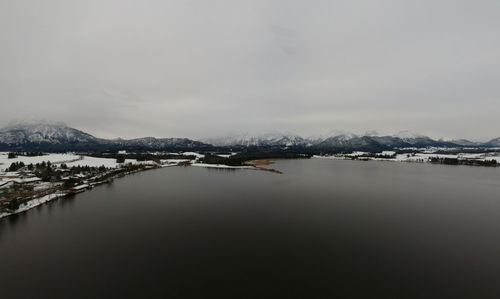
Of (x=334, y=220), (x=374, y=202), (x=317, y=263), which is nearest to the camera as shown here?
(x=317, y=263)

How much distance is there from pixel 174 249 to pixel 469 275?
18.3 m

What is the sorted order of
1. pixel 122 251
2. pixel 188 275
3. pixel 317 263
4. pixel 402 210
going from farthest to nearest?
1. pixel 402 210
2. pixel 122 251
3. pixel 317 263
4. pixel 188 275

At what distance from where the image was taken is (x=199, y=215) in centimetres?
2047

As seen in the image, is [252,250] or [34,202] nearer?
[252,250]

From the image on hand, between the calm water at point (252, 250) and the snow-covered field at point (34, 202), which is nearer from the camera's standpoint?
the calm water at point (252, 250)

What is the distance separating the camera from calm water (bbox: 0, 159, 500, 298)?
10.3 meters

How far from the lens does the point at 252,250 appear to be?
13.8 metres

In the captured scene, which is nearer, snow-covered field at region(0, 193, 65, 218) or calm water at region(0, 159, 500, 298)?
calm water at region(0, 159, 500, 298)

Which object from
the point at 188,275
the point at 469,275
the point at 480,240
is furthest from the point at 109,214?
the point at 480,240

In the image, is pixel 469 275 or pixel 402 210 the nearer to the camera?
pixel 469 275

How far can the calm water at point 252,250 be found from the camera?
10344 mm

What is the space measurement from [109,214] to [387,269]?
2523 cm

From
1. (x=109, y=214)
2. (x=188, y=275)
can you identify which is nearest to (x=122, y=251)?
(x=188, y=275)

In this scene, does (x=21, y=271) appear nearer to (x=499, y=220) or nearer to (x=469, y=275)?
(x=469, y=275)
